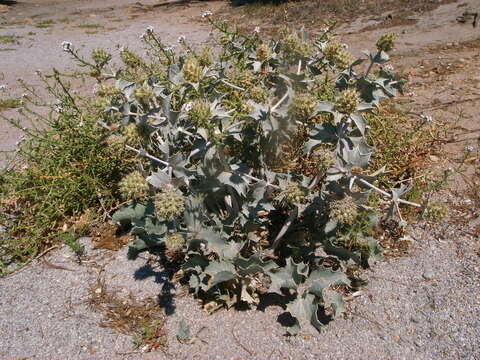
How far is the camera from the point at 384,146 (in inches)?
131

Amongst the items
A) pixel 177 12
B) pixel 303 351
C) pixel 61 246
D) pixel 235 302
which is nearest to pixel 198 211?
pixel 235 302

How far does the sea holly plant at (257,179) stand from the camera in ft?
7.11

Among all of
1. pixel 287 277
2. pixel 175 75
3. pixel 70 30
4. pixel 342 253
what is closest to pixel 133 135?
pixel 175 75

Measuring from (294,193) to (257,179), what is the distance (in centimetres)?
21

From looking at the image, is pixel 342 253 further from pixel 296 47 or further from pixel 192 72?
pixel 192 72

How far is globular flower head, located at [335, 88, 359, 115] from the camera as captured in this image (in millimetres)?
2070

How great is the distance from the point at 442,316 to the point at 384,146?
145 centimetres

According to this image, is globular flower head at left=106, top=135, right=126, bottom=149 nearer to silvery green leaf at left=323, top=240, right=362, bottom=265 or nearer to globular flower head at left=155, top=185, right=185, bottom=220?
globular flower head at left=155, top=185, right=185, bottom=220

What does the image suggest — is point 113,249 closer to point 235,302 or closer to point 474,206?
point 235,302

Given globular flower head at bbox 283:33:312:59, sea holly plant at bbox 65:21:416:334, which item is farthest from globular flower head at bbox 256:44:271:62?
globular flower head at bbox 283:33:312:59

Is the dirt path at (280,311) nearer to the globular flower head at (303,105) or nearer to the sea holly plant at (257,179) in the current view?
the sea holly plant at (257,179)

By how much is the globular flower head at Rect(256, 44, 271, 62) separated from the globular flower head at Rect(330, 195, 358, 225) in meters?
0.99

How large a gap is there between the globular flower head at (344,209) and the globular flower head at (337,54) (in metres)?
0.81

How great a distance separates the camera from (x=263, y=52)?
2.52 meters
